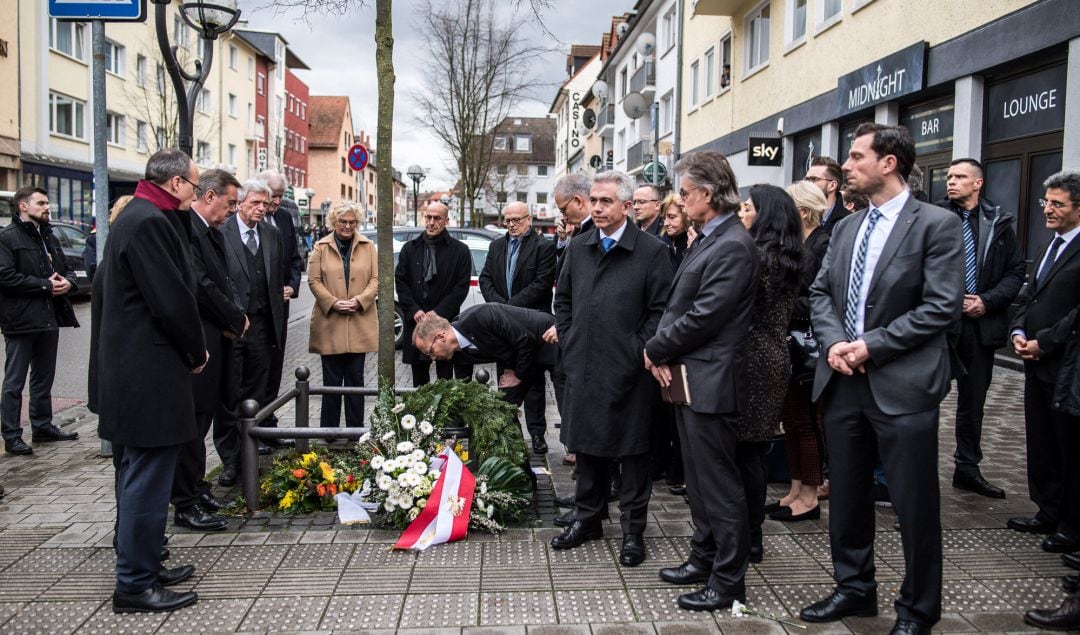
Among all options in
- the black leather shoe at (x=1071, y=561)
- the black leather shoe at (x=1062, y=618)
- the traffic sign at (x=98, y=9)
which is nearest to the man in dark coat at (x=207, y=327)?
the traffic sign at (x=98, y=9)

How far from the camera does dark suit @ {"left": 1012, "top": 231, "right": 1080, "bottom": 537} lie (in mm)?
4820

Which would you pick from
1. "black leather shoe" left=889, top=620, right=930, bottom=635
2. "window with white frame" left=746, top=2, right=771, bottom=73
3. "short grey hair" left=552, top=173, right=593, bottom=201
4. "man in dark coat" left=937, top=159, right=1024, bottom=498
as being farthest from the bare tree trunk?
"window with white frame" left=746, top=2, right=771, bottom=73

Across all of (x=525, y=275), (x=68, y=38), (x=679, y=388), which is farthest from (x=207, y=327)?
(x=68, y=38)

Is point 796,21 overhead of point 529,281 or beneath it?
overhead

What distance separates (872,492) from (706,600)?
91cm

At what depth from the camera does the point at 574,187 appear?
19.1 feet

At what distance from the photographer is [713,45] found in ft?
85.0

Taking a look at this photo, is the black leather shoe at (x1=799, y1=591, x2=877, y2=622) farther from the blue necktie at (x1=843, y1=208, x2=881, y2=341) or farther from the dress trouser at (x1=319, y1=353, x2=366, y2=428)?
the dress trouser at (x1=319, y1=353, x2=366, y2=428)

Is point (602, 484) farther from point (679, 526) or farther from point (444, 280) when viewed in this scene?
point (444, 280)

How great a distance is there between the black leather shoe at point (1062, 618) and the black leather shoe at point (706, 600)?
4.25 ft

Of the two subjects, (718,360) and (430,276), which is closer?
(718,360)

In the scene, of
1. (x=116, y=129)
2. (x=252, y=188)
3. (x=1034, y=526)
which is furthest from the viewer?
(x=116, y=129)

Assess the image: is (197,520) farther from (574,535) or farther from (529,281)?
(529,281)

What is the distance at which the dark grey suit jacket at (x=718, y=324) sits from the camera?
3969mm
